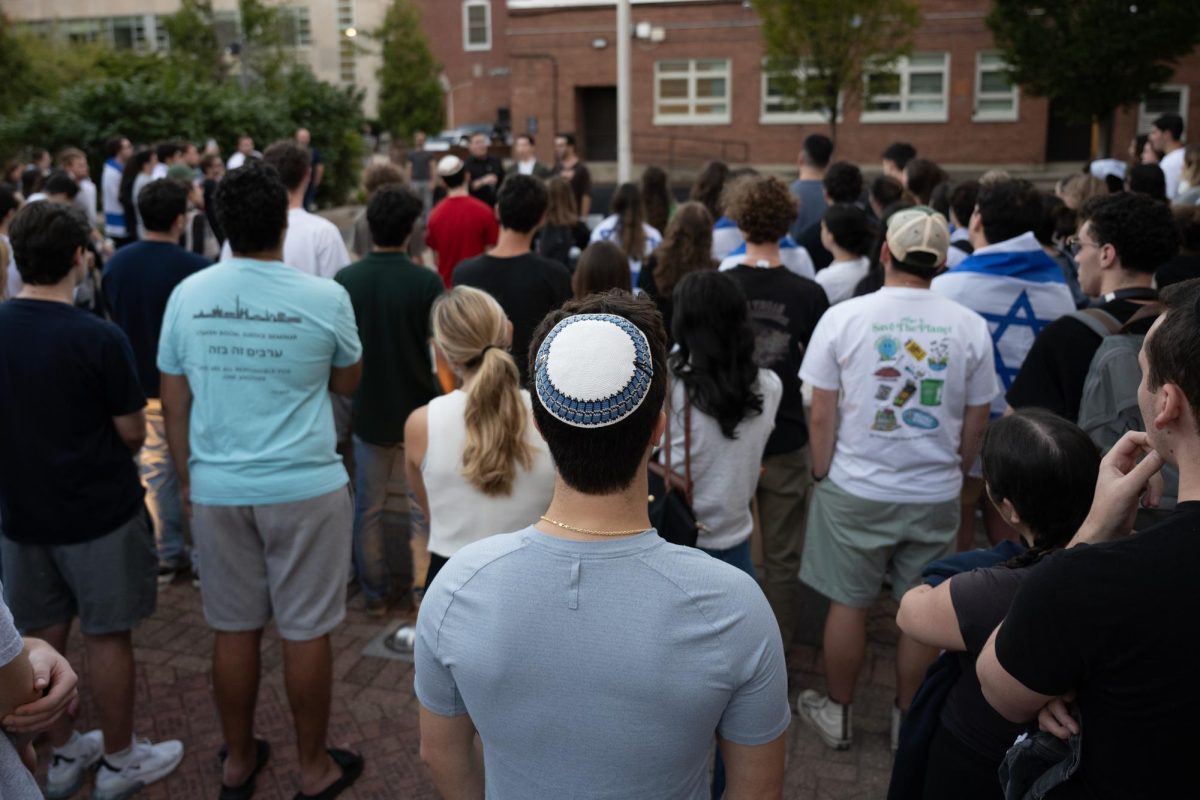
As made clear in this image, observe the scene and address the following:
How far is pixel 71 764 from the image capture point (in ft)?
12.4

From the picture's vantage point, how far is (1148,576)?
1562 millimetres

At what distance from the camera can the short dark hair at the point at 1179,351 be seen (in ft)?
5.21

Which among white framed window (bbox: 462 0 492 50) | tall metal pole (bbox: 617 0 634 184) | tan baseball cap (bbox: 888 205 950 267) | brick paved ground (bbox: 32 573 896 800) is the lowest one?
brick paved ground (bbox: 32 573 896 800)

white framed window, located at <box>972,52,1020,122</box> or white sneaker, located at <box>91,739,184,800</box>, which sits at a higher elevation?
white framed window, located at <box>972,52,1020,122</box>

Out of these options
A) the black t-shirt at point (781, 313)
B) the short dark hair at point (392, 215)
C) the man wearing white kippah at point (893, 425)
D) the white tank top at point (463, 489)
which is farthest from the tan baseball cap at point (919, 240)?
the short dark hair at point (392, 215)

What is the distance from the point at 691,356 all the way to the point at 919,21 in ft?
67.5

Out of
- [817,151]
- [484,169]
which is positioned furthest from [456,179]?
[484,169]

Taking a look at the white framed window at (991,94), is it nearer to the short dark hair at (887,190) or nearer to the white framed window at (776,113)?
the white framed window at (776,113)

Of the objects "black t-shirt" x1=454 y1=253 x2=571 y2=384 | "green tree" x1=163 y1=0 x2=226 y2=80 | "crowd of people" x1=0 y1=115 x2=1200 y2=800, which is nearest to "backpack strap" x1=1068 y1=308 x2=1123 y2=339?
"crowd of people" x1=0 y1=115 x2=1200 y2=800

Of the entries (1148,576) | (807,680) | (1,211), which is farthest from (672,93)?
(1148,576)

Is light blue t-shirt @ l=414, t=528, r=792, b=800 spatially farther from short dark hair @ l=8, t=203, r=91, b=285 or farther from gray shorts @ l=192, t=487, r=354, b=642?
short dark hair @ l=8, t=203, r=91, b=285

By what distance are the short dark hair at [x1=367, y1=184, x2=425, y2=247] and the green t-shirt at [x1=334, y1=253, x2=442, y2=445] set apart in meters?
0.15

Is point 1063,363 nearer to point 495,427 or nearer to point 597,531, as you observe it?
point 495,427

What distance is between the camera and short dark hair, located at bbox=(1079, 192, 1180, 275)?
A: 3.43 meters
